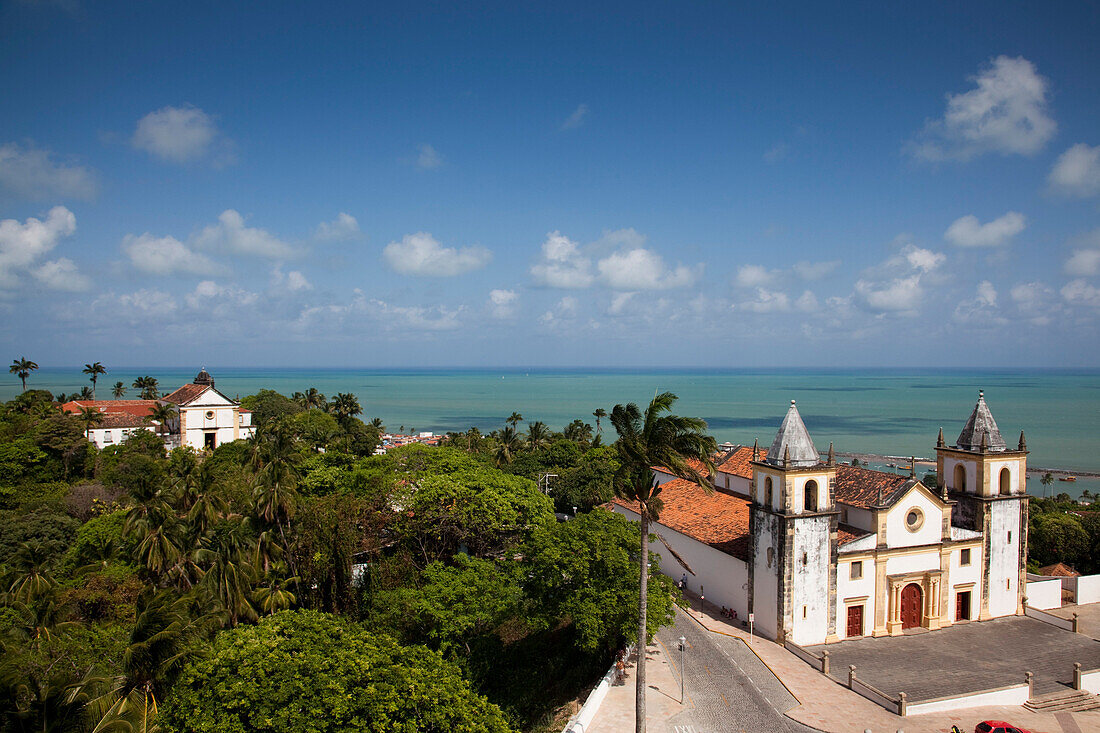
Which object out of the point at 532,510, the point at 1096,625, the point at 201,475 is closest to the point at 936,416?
the point at 1096,625

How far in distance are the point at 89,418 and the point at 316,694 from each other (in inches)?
2031

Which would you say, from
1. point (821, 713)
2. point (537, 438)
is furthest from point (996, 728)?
point (537, 438)

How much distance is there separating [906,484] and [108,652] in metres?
29.9

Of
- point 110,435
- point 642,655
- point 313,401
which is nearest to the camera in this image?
point 642,655

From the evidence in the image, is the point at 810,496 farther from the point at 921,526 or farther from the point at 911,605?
the point at 911,605

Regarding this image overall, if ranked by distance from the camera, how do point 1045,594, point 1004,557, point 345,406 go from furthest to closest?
point 345,406
point 1045,594
point 1004,557

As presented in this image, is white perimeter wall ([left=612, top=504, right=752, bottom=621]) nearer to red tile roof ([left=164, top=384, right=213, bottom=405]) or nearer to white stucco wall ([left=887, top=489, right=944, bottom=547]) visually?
white stucco wall ([left=887, top=489, right=944, bottom=547])

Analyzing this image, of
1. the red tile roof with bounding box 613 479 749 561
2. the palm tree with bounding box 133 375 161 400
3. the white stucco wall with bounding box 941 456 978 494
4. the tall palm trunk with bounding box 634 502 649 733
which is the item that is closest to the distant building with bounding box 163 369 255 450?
the palm tree with bounding box 133 375 161 400

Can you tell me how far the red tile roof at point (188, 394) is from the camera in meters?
58.1

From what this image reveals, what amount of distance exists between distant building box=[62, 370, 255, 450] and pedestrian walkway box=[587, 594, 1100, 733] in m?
47.2

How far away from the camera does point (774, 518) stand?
2656 cm

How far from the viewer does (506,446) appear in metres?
59.4

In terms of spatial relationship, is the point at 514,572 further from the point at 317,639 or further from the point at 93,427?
the point at 93,427

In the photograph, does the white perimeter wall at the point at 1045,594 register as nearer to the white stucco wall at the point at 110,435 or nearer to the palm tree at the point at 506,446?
the palm tree at the point at 506,446
